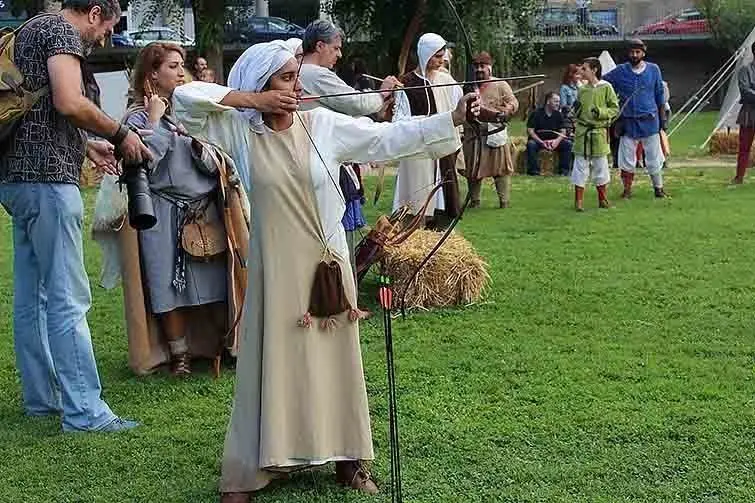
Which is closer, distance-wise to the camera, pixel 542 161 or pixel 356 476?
pixel 356 476

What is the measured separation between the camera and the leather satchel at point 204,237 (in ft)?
18.9

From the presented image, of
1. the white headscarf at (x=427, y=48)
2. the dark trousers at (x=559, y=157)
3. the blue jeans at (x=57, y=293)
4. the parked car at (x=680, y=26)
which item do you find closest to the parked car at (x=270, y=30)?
the dark trousers at (x=559, y=157)

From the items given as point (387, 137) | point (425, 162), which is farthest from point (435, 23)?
point (387, 137)

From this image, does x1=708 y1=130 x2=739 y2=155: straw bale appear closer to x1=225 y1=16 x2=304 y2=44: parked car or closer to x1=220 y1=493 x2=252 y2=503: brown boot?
x1=225 y1=16 x2=304 y2=44: parked car

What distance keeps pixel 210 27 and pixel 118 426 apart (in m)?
13.6

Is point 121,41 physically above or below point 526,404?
above

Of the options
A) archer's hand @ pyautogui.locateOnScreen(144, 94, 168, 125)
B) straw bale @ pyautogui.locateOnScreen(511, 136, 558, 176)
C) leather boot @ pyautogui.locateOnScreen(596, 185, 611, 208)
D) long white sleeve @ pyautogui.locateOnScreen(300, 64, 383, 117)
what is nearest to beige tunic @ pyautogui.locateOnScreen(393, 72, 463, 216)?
long white sleeve @ pyautogui.locateOnScreen(300, 64, 383, 117)

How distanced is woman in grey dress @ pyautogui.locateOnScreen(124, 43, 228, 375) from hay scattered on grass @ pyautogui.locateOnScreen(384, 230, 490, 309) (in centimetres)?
167

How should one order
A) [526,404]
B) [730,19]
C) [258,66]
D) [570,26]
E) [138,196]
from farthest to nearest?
[570,26]
[730,19]
[526,404]
[138,196]
[258,66]

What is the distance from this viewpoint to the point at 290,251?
3.88 meters

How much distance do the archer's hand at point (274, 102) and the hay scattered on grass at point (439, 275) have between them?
11.4 feet

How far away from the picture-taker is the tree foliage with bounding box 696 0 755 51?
1310 inches

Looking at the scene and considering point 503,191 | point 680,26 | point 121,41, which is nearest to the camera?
point 503,191

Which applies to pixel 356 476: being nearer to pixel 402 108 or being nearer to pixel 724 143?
pixel 402 108
